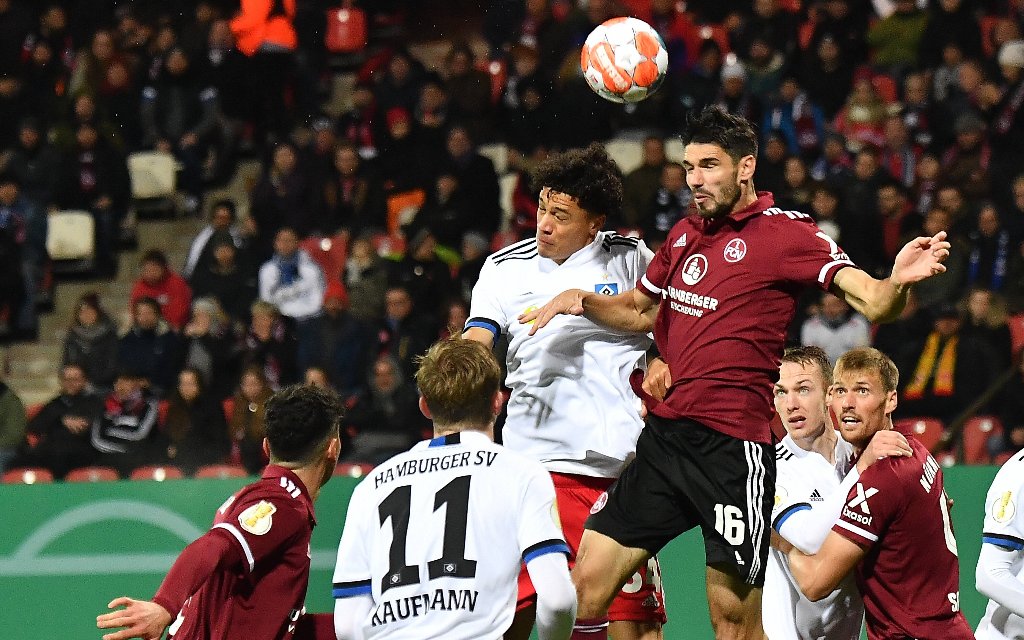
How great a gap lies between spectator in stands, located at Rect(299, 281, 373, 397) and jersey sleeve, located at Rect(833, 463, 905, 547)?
6064 mm

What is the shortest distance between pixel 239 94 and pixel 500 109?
9.21 feet

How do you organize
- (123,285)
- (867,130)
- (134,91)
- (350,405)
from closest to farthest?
(350,405) → (867,130) → (123,285) → (134,91)

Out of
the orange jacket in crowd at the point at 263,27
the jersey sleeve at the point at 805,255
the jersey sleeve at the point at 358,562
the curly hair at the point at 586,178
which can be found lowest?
the jersey sleeve at the point at 358,562

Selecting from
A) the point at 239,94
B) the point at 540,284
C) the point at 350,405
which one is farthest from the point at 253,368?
the point at 540,284

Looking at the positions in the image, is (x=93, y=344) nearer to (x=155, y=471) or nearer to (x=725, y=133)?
(x=155, y=471)

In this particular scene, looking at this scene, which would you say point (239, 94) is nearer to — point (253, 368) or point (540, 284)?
point (253, 368)

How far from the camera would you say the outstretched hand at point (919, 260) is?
169 inches

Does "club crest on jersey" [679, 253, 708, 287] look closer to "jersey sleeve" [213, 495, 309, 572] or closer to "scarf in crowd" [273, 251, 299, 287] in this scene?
"jersey sleeve" [213, 495, 309, 572]

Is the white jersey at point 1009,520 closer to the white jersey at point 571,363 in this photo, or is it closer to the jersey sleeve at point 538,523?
the white jersey at point 571,363

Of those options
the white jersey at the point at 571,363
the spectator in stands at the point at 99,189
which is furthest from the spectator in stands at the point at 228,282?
the white jersey at the point at 571,363

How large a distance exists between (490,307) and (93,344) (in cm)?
654

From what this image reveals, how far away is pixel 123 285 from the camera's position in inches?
516

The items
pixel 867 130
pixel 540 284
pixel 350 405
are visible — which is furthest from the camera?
pixel 867 130

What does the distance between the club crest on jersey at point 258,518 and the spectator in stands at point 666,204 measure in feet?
22.3
